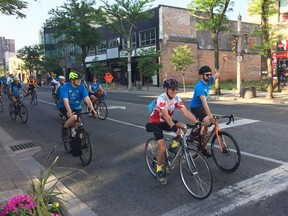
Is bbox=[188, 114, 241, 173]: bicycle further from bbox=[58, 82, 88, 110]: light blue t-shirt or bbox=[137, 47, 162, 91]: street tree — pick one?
bbox=[137, 47, 162, 91]: street tree

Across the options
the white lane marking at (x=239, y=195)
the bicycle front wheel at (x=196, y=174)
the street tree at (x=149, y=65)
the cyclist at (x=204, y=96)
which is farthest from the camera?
the street tree at (x=149, y=65)

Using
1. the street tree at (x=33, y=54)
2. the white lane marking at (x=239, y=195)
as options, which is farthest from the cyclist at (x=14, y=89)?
the street tree at (x=33, y=54)

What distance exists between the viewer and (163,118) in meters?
5.27

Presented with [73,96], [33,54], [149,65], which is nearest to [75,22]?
[149,65]

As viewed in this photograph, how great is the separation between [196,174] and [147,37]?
3688cm

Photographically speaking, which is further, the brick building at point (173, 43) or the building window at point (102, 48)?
the building window at point (102, 48)

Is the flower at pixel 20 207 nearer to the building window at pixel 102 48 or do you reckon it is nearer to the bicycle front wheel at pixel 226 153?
the bicycle front wheel at pixel 226 153

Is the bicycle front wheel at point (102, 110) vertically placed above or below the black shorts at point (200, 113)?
below

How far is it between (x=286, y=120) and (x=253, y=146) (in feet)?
13.8

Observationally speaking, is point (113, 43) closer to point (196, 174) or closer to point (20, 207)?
point (196, 174)

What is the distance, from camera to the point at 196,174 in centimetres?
458

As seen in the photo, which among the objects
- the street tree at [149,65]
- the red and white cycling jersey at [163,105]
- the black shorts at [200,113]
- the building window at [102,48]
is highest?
the building window at [102,48]

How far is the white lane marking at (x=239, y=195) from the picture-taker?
4266 mm

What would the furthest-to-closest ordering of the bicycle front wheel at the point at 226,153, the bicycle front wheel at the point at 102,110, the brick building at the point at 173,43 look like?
the brick building at the point at 173,43, the bicycle front wheel at the point at 102,110, the bicycle front wheel at the point at 226,153
